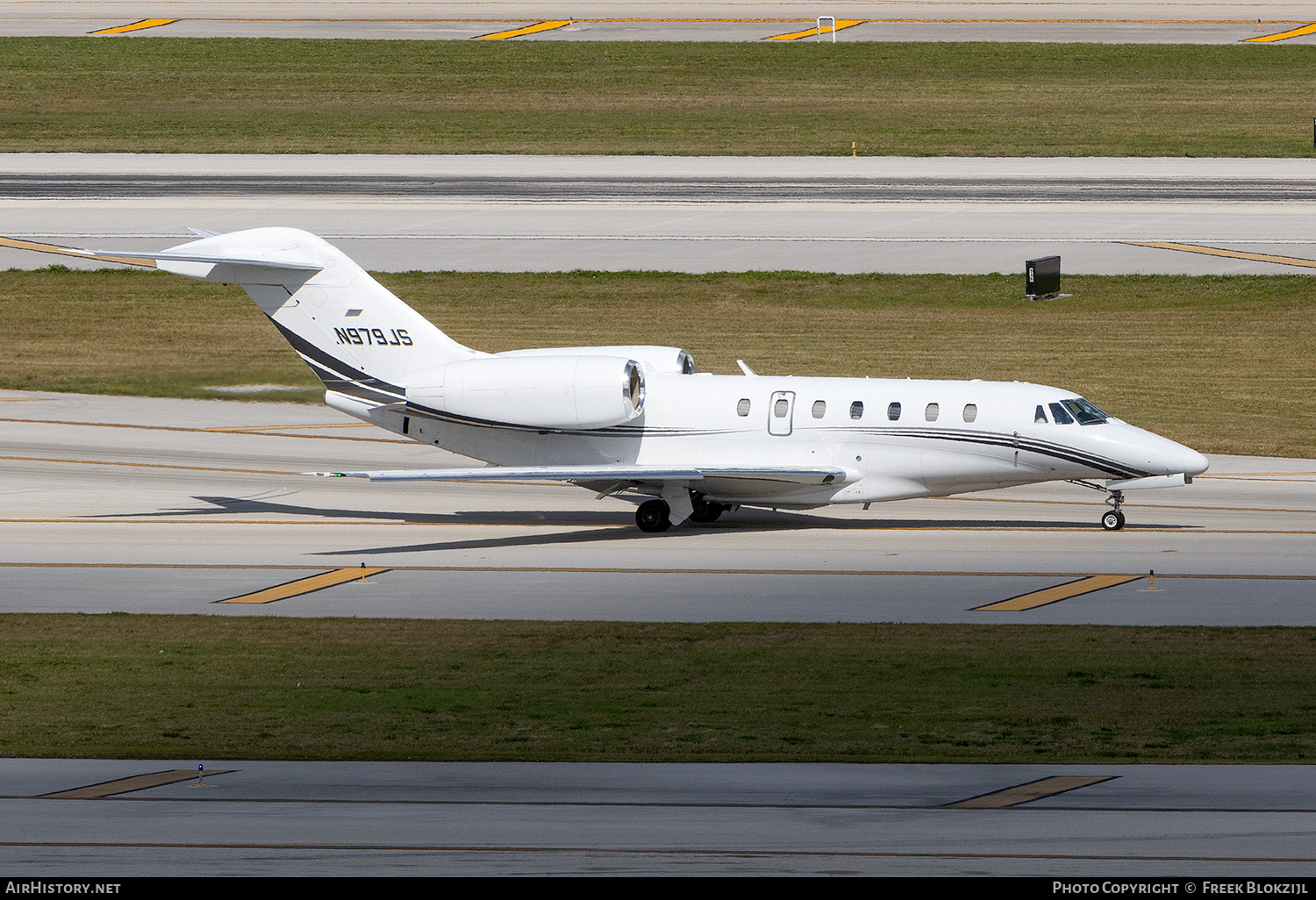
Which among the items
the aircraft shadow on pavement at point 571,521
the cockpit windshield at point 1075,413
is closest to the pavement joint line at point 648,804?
the aircraft shadow on pavement at point 571,521

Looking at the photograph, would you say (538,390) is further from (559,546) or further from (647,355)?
(559,546)

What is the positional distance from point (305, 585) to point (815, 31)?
71961mm

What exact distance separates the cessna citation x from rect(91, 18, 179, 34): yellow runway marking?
223 ft

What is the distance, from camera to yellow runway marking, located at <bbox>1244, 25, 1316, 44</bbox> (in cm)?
9175

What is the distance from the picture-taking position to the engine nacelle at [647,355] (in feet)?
114

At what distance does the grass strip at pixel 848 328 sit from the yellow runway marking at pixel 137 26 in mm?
43745

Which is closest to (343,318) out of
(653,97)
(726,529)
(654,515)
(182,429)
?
(654,515)

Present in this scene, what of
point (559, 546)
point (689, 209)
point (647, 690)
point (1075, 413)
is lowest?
point (647, 690)

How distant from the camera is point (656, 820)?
712 inches

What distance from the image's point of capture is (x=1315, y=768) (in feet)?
64.9

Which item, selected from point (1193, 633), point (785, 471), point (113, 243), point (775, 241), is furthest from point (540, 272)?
point (1193, 633)

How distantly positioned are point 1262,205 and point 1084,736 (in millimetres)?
49044

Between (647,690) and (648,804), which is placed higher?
(647,690)

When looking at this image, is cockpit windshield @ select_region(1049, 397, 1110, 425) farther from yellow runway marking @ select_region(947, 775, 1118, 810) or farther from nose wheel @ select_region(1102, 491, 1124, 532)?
yellow runway marking @ select_region(947, 775, 1118, 810)
